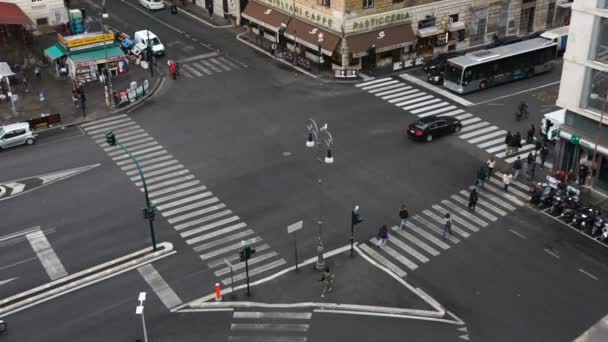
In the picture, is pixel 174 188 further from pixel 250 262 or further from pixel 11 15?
pixel 11 15

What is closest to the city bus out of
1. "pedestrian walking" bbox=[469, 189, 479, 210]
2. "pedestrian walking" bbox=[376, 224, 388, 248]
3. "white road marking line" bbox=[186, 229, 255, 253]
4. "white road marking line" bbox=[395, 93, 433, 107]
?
"white road marking line" bbox=[395, 93, 433, 107]

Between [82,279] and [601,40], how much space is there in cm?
3276

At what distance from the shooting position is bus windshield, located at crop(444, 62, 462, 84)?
192ft

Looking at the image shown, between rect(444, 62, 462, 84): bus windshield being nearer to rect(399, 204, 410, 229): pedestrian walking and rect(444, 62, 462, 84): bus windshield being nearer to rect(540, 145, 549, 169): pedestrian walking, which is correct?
rect(540, 145, 549, 169): pedestrian walking

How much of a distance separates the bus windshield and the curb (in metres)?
30.9

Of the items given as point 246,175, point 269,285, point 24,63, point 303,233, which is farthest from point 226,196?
point 24,63

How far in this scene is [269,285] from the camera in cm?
3616

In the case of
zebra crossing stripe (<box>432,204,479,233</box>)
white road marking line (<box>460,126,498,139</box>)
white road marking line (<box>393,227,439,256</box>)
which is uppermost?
white road marking line (<box>460,126,498,139</box>)

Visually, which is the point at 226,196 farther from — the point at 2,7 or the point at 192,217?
the point at 2,7

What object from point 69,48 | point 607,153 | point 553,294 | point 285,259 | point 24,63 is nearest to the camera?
point 553,294

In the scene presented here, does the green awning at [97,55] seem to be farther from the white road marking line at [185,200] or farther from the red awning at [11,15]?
the white road marking line at [185,200]

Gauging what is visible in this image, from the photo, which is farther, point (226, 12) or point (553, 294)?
point (226, 12)

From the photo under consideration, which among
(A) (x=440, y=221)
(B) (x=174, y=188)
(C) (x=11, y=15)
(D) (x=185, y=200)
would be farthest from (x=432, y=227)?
(C) (x=11, y=15)

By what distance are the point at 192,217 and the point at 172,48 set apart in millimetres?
33446
